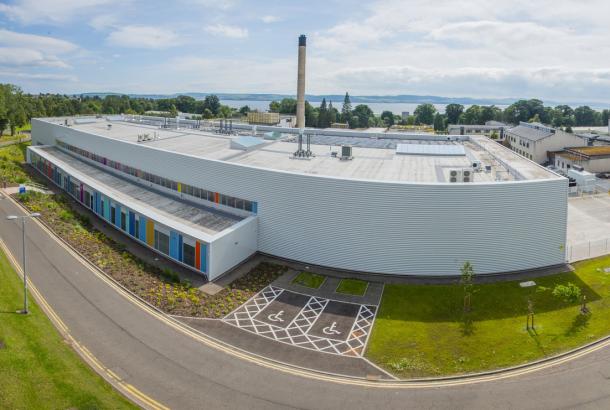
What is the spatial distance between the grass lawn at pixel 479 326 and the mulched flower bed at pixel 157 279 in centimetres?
1020

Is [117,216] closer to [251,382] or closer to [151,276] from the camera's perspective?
[151,276]

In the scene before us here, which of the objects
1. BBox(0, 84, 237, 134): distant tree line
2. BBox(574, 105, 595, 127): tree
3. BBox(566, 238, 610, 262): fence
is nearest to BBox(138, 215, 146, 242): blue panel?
BBox(566, 238, 610, 262): fence

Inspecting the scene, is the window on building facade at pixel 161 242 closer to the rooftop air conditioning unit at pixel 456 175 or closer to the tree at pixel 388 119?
the rooftop air conditioning unit at pixel 456 175

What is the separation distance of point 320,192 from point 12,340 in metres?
22.6

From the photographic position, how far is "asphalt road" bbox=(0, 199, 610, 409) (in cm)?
2141

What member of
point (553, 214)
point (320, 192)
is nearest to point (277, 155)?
point (320, 192)

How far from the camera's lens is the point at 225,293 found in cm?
3272

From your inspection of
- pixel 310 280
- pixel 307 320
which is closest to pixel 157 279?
pixel 310 280

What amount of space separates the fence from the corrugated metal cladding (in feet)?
10.6

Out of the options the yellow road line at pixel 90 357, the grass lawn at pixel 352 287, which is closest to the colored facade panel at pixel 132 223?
the yellow road line at pixel 90 357

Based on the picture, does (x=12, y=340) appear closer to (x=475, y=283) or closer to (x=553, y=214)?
(x=475, y=283)

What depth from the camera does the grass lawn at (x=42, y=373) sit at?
66.8 feet

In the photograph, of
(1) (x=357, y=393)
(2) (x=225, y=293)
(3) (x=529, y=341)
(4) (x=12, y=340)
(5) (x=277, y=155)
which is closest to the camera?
(1) (x=357, y=393)

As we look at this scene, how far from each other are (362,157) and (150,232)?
23341 mm
